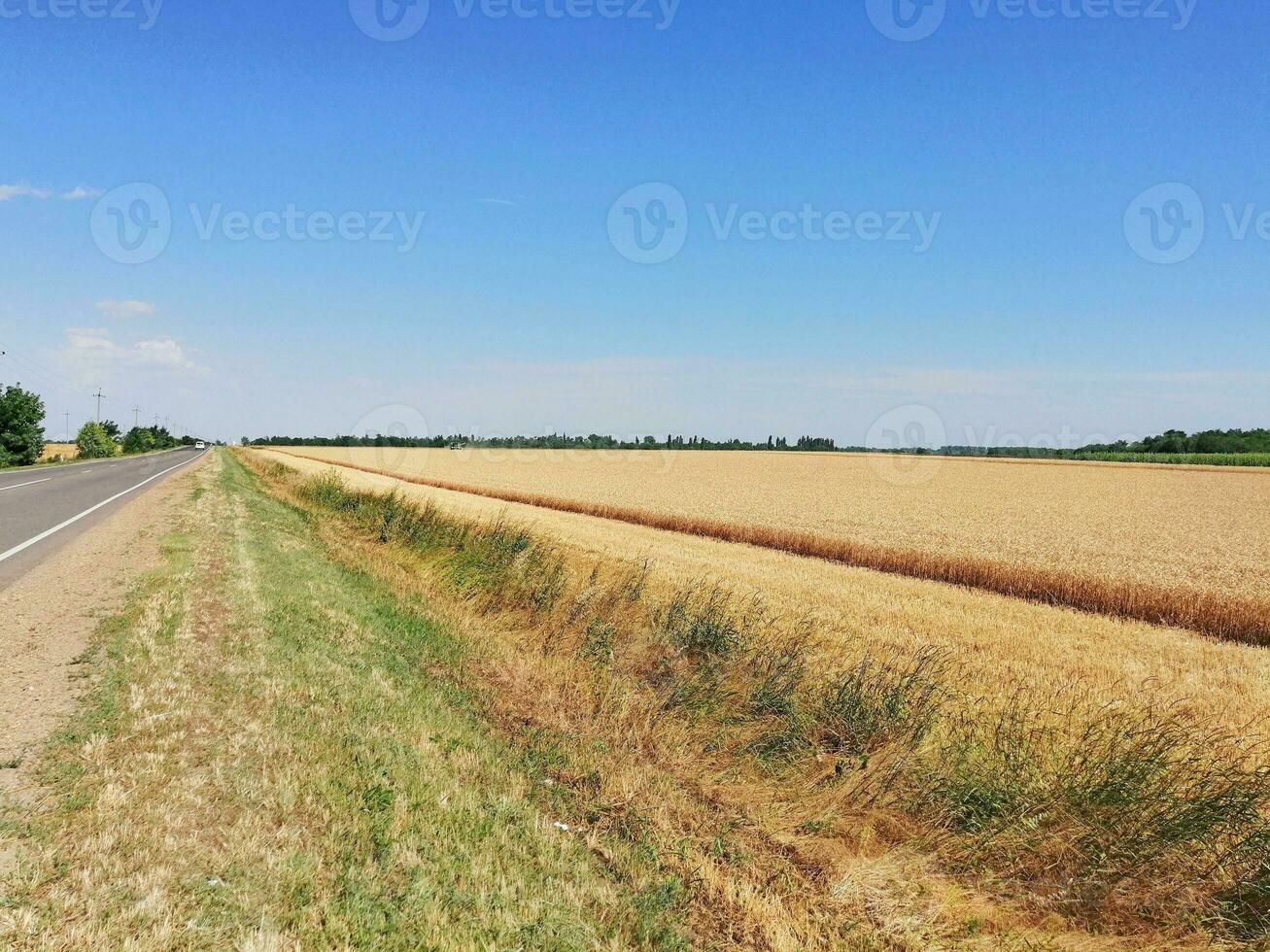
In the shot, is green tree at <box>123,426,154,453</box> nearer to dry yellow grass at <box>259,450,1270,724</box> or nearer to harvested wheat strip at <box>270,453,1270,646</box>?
harvested wheat strip at <box>270,453,1270,646</box>

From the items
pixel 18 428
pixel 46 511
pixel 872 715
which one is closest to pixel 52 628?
pixel 872 715

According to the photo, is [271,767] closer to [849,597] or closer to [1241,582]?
[849,597]

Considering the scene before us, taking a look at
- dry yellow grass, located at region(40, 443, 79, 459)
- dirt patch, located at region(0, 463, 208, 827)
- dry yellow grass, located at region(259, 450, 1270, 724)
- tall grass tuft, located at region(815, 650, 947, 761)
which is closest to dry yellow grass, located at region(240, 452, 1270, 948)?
dry yellow grass, located at region(259, 450, 1270, 724)

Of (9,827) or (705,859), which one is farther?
(705,859)

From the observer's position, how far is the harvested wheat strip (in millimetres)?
13859

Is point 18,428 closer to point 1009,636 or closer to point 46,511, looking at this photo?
point 46,511

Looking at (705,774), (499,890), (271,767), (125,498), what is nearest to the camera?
(499,890)

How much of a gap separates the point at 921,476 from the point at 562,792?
7151 centimetres

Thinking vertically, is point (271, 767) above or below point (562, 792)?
above

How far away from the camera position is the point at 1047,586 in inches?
648

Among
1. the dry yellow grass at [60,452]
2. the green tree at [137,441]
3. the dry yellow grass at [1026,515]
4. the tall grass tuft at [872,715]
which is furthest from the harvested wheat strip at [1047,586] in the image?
the green tree at [137,441]

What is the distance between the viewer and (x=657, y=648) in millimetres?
9328

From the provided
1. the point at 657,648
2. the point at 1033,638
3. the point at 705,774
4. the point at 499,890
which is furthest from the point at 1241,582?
the point at 499,890

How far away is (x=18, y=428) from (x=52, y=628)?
67214 millimetres
